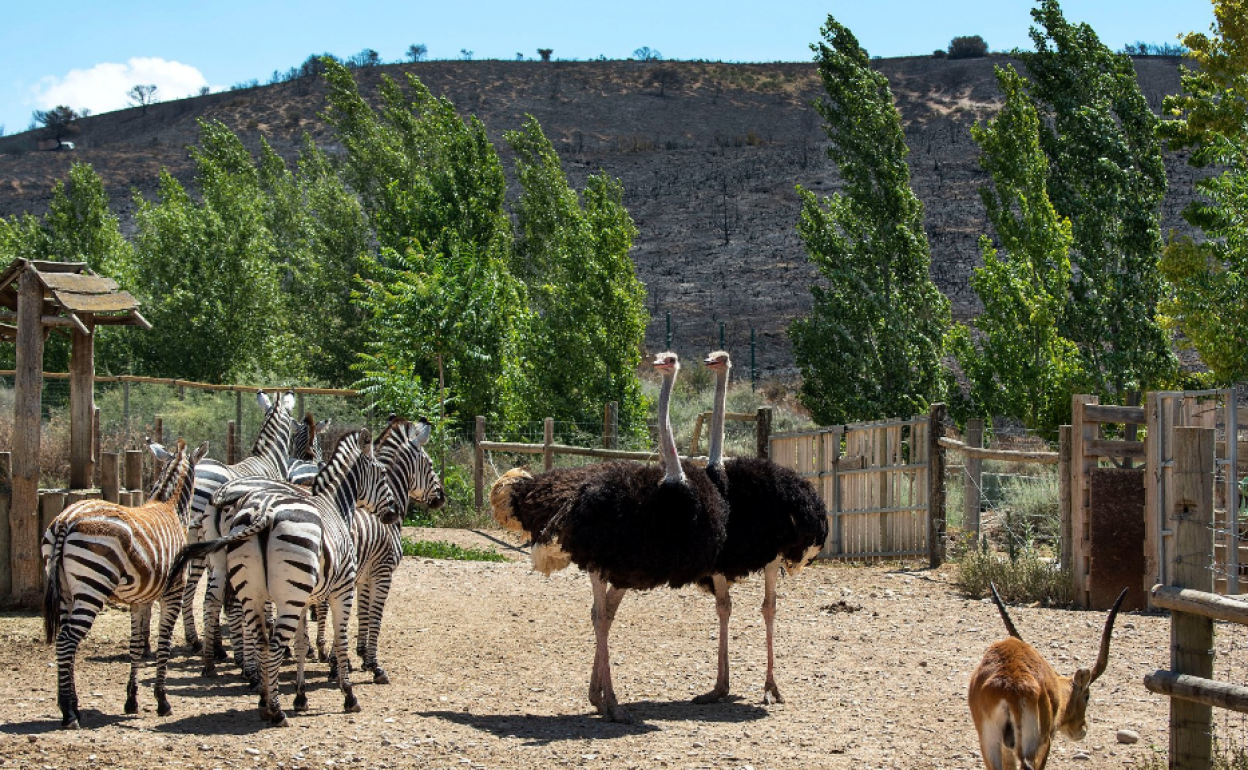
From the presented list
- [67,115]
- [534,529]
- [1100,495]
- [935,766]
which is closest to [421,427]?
[534,529]

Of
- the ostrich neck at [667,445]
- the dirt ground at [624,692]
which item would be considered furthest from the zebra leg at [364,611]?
the ostrich neck at [667,445]

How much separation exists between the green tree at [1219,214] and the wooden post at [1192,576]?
11.1 meters

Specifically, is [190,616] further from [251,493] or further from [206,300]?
[206,300]

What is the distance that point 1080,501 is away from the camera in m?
11.8

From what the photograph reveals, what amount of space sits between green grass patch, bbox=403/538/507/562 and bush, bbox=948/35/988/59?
3223 inches

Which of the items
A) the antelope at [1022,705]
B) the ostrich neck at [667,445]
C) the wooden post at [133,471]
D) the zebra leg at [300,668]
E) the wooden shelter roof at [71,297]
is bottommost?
the zebra leg at [300,668]

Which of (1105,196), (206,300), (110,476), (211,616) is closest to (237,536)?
(211,616)

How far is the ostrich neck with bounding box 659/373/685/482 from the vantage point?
26.6 feet

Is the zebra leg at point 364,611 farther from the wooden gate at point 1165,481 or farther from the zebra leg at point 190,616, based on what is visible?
the wooden gate at point 1165,481

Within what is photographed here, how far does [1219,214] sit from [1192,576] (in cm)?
1301

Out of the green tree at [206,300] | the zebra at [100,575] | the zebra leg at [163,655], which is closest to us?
the zebra at [100,575]

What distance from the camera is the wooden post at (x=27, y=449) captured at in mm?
10961

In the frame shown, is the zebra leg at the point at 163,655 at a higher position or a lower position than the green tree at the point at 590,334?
lower

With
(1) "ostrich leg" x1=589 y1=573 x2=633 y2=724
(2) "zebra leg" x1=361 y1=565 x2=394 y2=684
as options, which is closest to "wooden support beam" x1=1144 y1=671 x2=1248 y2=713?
(1) "ostrich leg" x1=589 y1=573 x2=633 y2=724
